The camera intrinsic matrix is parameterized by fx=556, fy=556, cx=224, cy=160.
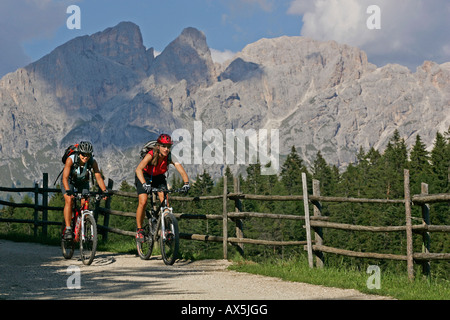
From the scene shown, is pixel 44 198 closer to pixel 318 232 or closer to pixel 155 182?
pixel 155 182

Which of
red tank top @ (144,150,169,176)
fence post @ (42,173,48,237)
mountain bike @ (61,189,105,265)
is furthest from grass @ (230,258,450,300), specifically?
fence post @ (42,173,48,237)

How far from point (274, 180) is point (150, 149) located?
405 feet

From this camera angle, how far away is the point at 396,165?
116 m

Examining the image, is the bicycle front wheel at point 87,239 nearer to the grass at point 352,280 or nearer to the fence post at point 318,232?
the grass at point 352,280

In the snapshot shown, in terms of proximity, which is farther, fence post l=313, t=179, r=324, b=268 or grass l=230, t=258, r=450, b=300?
fence post l=313, t=179, r=324, b=268

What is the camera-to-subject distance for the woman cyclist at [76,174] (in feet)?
38.6

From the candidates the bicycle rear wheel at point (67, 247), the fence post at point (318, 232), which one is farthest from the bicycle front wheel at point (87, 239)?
the fence post at point (318, 232)

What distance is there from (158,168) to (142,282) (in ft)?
10.4

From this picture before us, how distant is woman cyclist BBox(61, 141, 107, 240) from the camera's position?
463 inches

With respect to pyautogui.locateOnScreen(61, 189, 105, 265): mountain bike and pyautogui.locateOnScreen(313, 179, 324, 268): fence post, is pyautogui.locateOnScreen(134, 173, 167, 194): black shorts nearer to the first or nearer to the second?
pyautogui.locateOnScreen(61, 189, 105, 265): mountain bike

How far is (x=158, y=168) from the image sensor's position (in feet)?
38.6

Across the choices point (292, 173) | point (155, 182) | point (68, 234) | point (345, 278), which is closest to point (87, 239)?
point (68, 234)

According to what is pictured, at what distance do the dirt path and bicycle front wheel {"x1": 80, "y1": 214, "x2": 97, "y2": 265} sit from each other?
0.20m

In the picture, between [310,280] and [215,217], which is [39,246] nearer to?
[215,217]
